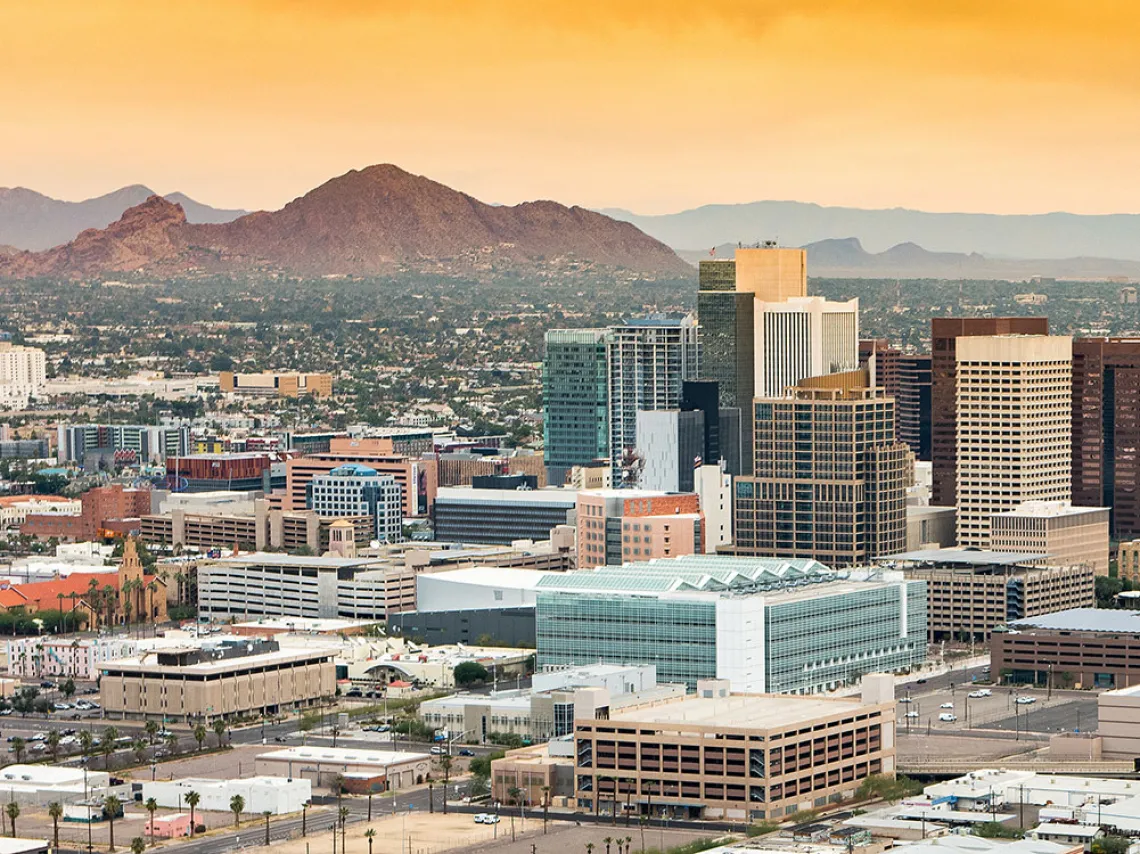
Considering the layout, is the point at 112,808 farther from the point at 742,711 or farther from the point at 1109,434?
the point at 1109,434

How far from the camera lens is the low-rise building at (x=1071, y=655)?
129 meters

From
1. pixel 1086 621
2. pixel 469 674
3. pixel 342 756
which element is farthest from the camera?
pixel 1086 621

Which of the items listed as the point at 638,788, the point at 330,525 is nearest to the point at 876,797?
the point at 638,788

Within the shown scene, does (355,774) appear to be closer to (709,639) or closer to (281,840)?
(281,840)

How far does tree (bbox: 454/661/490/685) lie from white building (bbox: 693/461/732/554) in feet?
83.0

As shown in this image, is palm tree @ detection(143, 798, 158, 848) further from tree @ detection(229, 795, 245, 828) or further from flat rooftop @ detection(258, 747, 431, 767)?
flat rooftop @ detection(258, 747, 431, 767)

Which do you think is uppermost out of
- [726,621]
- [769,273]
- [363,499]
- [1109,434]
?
[769,273]

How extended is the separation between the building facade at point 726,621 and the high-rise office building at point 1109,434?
1866 inches

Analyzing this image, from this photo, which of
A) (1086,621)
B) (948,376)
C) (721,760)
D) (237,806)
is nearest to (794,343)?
(948,376)

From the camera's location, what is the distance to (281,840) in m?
96.2

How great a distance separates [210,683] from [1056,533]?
48.0 metres

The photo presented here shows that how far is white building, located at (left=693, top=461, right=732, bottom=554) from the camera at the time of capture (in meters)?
153

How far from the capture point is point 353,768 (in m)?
106

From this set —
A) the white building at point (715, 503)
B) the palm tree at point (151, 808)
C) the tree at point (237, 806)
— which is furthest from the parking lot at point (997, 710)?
the palm tree at point (151, 808)
